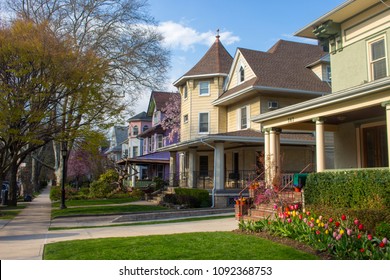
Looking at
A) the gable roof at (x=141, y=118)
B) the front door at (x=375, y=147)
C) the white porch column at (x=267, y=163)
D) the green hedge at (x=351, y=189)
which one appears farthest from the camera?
the gable roof at (x=141, y=118)

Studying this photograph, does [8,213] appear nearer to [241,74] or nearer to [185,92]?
[185,92]

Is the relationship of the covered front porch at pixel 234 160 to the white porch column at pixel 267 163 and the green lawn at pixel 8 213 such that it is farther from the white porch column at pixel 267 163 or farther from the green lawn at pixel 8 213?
the green lawn at pixel 8 213

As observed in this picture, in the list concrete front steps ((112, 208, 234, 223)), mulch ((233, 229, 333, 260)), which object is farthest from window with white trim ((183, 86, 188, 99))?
mulch ((233, 229, 333, 260))

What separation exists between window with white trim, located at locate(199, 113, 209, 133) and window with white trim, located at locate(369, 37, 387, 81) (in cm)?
1530

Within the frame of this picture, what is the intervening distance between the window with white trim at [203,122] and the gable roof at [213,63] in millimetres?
3035

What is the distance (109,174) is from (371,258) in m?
31.2

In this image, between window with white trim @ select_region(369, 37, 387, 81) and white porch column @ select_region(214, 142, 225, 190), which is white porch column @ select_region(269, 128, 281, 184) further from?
white porch column @ select_region(214, 142, 225, 190)

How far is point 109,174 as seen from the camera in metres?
35.9

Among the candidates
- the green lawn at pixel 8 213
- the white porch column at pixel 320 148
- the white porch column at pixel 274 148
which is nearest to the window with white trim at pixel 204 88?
the white porch column at pixel 274 148

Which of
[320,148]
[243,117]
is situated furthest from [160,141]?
[320,148]

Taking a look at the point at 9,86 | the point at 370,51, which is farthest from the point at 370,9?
the point at 9,86

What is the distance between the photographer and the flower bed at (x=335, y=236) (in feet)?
22.5

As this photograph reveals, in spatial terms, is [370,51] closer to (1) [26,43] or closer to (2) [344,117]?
(2) [344,117]

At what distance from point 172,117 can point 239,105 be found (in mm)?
15394
